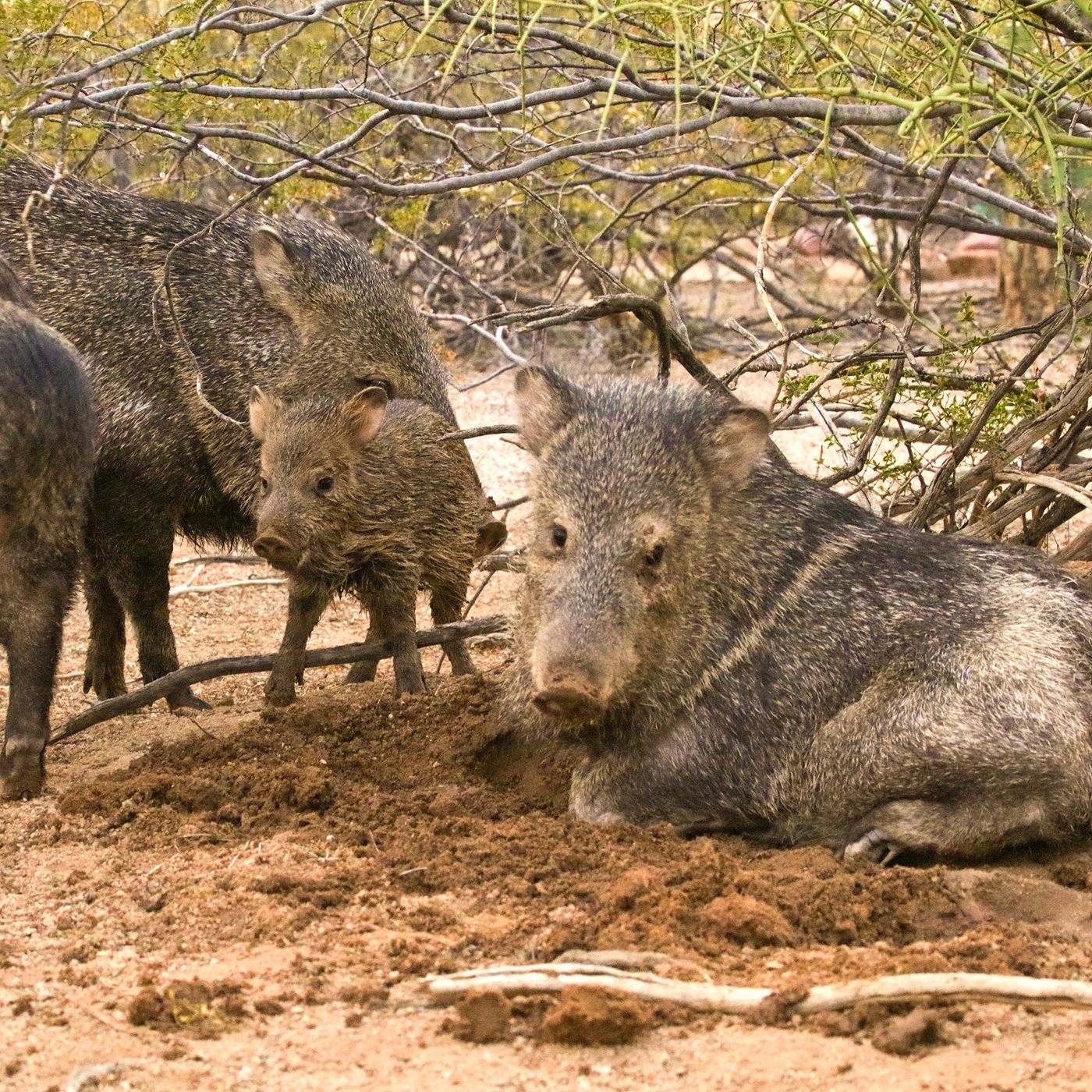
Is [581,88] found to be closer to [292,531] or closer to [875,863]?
[292,531]

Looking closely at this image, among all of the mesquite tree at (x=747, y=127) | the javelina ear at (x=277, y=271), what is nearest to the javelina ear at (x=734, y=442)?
the mesquite tree at (x=747, y=127)

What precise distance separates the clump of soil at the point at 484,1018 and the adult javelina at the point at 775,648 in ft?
2.80

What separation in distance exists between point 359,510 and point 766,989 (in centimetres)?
258

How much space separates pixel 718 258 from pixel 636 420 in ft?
20.7

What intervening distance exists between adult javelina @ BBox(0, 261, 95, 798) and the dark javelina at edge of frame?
1017 millimetres

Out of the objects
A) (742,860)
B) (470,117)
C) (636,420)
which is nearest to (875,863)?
(742,860)

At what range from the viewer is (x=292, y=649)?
4605 millimetres

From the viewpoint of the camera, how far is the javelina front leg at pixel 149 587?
194 inches

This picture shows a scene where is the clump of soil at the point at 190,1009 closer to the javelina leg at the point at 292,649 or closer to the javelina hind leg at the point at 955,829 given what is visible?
the javelina hind leg at the point at 955,829

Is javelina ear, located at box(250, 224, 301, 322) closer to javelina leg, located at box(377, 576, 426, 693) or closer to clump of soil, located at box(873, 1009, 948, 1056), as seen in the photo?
javelina leg, located at box(377, 576, 426, 693)

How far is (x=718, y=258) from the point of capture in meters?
9.67

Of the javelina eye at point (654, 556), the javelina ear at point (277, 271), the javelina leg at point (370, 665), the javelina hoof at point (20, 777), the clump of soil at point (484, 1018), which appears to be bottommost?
the clump of soil at point (484, 1018)

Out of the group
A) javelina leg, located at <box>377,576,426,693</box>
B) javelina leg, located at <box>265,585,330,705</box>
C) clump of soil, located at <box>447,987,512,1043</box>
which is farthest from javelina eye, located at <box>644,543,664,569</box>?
javelina leg, located at <box>265,585,330,705</box>

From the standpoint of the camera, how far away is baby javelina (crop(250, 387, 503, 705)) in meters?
4.55
